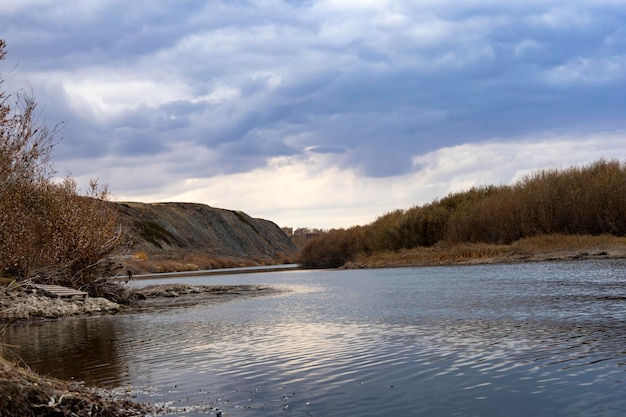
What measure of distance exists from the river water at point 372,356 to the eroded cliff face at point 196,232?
11690cm

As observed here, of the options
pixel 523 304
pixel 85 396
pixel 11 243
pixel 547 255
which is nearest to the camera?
pixel 85 396

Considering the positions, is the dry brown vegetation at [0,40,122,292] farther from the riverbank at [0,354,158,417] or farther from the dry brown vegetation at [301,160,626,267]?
the dry brown vegetation at [301,160,626,267]

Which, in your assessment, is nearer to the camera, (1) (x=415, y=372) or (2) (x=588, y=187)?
(1) (x=415, y=372)

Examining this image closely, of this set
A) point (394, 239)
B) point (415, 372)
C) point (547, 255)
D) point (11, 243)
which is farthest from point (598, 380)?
point (394, 239)

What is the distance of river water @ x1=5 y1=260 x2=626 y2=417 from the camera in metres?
9.03

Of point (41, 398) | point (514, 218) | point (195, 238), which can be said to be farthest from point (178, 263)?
point (41, 398)

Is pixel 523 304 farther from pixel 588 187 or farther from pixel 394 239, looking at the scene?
pixel 394 239

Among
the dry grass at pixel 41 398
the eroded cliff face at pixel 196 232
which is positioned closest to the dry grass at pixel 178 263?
the eroded cliff face at pixel 196 232

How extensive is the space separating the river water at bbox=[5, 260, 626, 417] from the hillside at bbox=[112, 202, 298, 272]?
93783mm

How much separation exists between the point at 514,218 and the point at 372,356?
5219 cm

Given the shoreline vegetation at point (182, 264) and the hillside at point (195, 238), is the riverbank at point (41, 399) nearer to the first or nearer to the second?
the shoreline vegetation at point (182, 264)

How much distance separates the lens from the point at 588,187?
57.7m

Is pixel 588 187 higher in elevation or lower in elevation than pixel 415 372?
higher

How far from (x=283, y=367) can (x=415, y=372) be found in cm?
280
